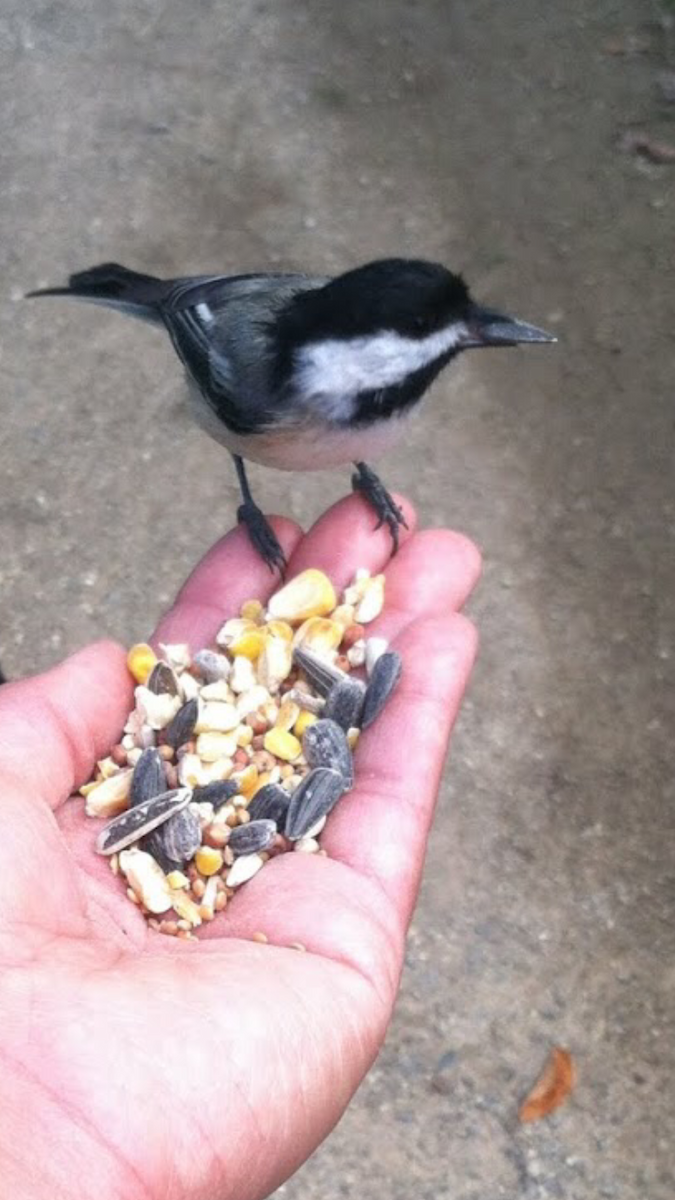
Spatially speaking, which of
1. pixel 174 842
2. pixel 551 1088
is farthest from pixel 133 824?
pixel 551 1088

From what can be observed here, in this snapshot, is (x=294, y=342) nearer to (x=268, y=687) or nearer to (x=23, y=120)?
(x=268, y=687)

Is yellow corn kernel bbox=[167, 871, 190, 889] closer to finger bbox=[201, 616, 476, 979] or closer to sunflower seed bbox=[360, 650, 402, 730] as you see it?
finger bbox=[201, 616, 476, 979]

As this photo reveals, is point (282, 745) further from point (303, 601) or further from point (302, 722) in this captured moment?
point (303, 601)

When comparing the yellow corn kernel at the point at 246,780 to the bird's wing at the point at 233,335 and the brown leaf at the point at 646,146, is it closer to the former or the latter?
the bird's wing at the point at 233,335

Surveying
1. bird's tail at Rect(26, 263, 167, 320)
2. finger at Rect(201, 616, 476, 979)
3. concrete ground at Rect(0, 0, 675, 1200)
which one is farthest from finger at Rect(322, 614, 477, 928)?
bird's tail at Rect(26, 263, 167, 320)

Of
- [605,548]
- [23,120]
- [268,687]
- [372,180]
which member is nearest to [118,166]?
[23,120]

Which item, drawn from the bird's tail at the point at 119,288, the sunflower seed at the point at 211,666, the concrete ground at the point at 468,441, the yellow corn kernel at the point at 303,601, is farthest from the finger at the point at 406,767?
the bird's tail at the point at 119,288

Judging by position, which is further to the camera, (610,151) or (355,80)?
Result: (355,80)
